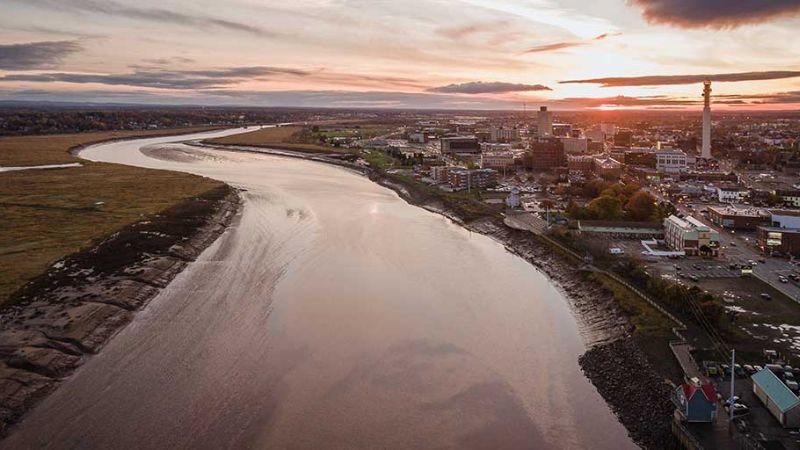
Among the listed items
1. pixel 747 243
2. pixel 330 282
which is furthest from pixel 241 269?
pixel 747 243

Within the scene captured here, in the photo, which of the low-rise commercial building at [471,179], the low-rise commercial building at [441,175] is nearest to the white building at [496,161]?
the low-rise commercial building at [441,175]

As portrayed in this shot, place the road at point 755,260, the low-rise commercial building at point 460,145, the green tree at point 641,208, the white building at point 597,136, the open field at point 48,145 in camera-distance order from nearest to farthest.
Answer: the road at point 755,260 < the green tree at point 641,208 < the open field at point 48,145 < the low-rise commercial building at point 460,145 < the white building at point 597,136

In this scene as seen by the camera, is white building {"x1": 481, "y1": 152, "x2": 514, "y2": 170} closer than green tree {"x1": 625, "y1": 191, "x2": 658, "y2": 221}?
No

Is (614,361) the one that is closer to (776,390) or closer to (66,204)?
(776,390)

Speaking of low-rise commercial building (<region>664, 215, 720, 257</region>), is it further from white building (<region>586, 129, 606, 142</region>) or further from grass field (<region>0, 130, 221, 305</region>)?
white building (<region>586, 129, 606, 142</region>)

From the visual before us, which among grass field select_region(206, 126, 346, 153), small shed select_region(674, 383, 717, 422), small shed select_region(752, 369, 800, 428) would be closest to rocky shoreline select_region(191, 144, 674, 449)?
small shed select_region(674, 383, 717, 422)

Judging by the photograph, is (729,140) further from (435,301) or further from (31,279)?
(31,279)

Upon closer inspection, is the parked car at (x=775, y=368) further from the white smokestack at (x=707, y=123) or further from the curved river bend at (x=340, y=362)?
the white smokestack at (x=707, y=123)

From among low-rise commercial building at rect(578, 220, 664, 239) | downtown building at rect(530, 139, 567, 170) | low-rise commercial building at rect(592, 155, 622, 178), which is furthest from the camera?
downtown building at rect(530, 139, 567, 170)
